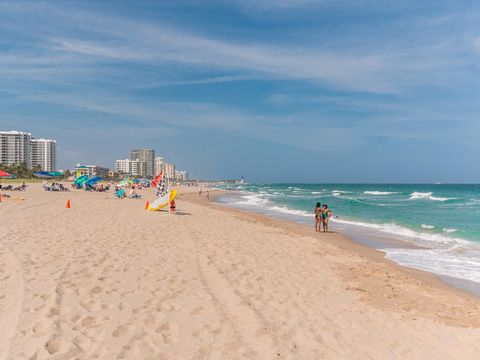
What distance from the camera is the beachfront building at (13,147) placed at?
150 metres

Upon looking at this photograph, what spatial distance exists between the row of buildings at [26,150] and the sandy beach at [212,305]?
15007cm

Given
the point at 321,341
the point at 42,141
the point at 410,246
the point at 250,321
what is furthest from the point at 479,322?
the point at 42,141

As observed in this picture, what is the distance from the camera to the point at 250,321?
5328mm

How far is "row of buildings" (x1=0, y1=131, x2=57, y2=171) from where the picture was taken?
15112 centimetres

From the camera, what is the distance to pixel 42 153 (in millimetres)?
171875

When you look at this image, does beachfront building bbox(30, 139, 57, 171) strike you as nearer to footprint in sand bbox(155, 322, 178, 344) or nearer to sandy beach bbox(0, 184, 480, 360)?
sandy beach bbox(0, 184, 480, 360)

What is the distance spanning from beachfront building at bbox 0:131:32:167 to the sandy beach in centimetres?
16188

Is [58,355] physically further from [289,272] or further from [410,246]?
[410,246]

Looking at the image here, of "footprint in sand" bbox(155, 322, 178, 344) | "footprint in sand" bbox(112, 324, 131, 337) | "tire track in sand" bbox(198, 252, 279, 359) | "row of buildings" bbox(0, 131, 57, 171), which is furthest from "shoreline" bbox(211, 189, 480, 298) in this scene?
"row of buildings" bbox(0, 131, 57, 171)

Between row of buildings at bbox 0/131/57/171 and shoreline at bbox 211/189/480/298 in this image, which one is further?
row of buildings at bbox 0/131/57/171

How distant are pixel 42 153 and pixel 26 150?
12.9 m

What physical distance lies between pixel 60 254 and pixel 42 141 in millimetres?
182502

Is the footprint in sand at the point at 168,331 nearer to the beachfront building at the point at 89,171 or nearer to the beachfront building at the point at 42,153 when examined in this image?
the beachfront building at the point at 89,171

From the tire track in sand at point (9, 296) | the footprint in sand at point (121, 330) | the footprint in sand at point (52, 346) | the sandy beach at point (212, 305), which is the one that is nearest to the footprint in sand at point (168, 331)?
the sandy beach at point (212, 305)
